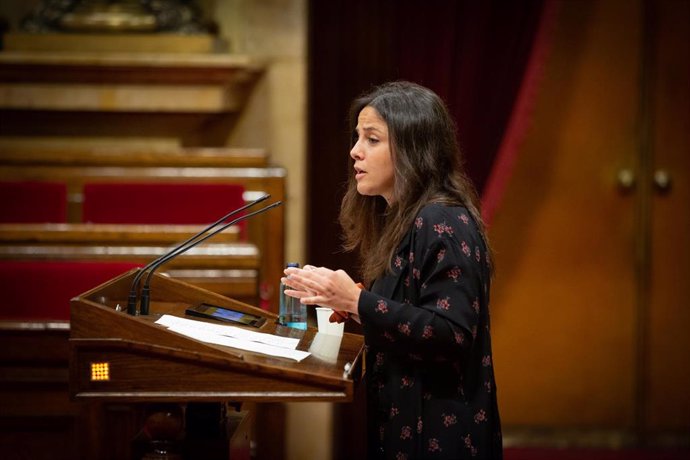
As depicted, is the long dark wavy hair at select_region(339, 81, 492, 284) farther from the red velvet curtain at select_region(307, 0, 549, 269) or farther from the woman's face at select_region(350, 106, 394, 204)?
the red velvet curtain at select_region(307, 0, 549, 269)

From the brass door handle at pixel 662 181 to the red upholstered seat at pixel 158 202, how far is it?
1.79 m

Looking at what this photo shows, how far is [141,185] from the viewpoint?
373cm

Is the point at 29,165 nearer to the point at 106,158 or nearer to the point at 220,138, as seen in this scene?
the point at 106,158

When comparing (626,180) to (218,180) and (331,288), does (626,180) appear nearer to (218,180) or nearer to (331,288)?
(218,180)

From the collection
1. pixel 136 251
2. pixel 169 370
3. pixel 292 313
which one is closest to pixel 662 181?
pixel 136 251

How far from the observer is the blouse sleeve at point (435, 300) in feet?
6.02

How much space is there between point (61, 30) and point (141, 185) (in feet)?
2.60

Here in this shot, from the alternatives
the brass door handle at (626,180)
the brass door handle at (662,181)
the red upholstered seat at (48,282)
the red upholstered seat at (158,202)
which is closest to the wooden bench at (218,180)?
the red upholstered seat at (158,202)

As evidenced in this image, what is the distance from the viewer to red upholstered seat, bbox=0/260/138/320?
354 cm

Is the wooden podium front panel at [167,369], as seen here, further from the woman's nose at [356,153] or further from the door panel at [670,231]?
the door panel at [670,231]

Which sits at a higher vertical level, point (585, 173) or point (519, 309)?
point (585, 173)

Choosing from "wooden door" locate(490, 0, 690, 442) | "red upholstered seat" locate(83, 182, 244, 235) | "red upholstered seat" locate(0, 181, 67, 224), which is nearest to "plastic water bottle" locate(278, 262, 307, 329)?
"red upholstered seat" locate(83, 182, 244, 235)

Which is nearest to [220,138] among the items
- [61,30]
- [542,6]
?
[61,30]

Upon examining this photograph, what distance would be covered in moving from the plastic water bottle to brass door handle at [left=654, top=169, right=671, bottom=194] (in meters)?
2.46
